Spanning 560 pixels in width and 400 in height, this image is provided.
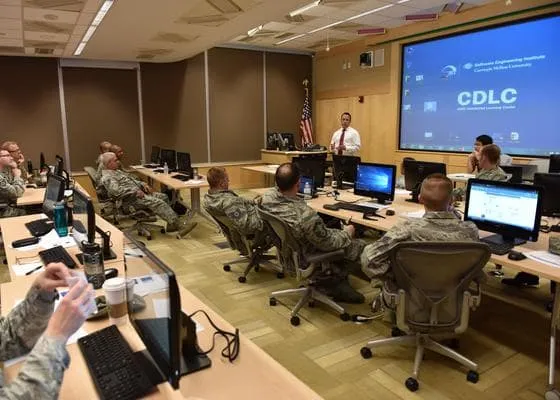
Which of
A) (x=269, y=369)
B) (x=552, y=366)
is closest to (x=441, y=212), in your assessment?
(x=552, y=366)

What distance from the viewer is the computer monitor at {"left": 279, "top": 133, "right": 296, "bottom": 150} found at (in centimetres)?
959

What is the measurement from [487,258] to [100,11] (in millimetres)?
5058

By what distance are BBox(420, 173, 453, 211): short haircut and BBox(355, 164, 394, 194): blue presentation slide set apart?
5.21ft

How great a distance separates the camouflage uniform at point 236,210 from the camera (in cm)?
379

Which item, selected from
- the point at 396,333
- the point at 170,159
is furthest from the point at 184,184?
the point at 396,333

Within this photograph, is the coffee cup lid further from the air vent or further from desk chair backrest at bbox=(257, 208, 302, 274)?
the air vent

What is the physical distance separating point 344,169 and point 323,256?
220 cm

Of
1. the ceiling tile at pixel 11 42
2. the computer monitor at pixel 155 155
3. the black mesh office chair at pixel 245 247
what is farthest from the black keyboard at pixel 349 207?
the ceiling tile at pixel 11 42

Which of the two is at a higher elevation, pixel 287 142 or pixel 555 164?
pixel 287 142

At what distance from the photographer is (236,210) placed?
3.79 meters

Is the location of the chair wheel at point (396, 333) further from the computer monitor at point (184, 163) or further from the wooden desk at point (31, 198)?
the computer monitor at point (184, 163)

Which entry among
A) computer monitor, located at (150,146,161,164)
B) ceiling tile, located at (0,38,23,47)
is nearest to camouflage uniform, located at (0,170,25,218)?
ceiling tile, located at (0,38,23,47)

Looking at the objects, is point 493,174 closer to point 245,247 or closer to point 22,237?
point 245,247

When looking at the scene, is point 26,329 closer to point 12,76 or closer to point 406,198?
point 406,198
